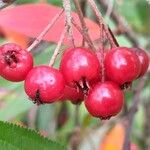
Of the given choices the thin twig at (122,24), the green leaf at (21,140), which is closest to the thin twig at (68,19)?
the green leaf at (21,140)

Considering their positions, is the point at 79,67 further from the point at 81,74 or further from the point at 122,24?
the point at 122,24

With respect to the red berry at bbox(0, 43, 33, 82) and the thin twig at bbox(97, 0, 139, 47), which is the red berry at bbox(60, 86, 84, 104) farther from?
the thin twig at bbox(97, 0, 139, 47)

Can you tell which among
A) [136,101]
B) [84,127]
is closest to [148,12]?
Answer: [84,127]

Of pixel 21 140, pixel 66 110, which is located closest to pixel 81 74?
pixel 21 140

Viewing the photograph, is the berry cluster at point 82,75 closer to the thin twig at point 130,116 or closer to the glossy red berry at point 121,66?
the glossy red berry at point 121,66

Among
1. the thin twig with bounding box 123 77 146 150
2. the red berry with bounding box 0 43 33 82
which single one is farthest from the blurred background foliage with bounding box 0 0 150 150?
the red berry with bounding box 0 43 33 82

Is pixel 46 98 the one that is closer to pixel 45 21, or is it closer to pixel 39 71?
pixel 39 71
